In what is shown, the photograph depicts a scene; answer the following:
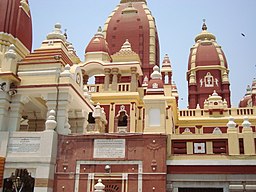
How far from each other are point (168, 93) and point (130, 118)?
138 inches

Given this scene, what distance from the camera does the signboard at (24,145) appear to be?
43.5 feet

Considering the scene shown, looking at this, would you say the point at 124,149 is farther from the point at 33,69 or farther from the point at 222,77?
the point at 222,77

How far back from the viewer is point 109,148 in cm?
1338

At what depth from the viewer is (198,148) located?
43.1ft

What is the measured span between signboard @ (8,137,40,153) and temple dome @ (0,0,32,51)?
21.9 feet

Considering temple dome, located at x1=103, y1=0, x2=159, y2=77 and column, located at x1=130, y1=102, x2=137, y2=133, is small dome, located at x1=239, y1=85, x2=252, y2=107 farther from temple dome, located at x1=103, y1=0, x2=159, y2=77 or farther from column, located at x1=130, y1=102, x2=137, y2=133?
column, located at x1=130, y1=102, x2=137, y2=133

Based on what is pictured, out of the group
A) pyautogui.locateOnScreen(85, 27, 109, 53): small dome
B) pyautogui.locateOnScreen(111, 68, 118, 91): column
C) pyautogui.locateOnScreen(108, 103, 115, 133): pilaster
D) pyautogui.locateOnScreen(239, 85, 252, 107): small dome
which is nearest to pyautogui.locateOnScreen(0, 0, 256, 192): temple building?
pyautogui.locateOnScreen(108, 103, 115, 133): pilaster

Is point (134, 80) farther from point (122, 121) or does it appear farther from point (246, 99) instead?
point (246, 99)

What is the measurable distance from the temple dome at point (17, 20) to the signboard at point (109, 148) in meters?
8.19

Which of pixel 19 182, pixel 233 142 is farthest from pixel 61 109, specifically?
pixel 233 142

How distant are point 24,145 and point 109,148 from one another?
3.21 m

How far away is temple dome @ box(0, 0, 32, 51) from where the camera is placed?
1773 centimetres

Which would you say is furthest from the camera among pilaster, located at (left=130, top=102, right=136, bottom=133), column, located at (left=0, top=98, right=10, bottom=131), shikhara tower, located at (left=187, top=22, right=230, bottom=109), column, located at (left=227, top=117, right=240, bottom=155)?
shikhara tower, located at (left=187, top=22, right=230, bottom=109)

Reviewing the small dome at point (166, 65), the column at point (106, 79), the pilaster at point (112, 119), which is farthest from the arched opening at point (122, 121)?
the small dome at point (166, 65)
